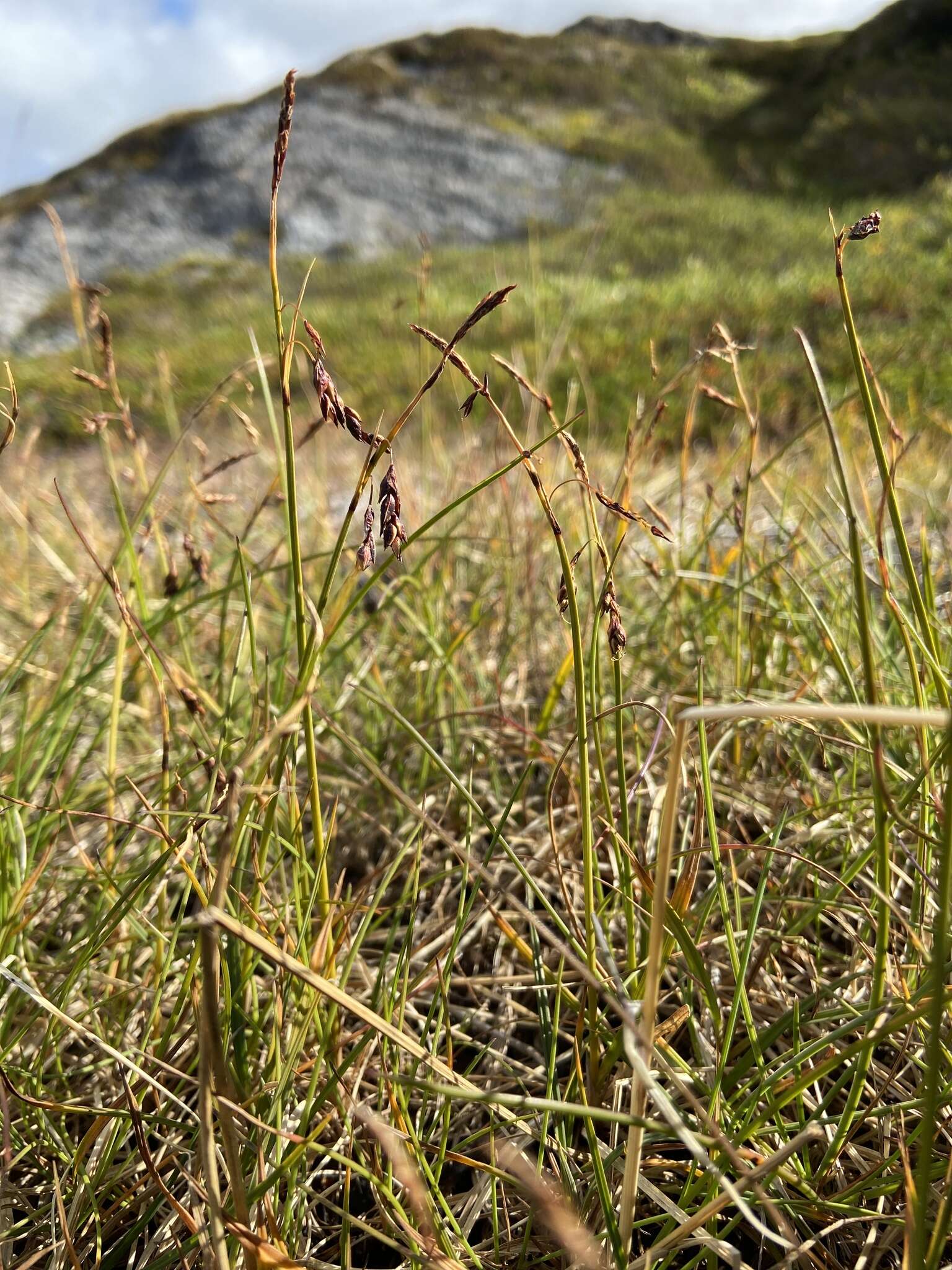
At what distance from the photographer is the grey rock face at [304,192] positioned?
1595 cm

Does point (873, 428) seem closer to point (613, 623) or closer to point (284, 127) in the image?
point (613, 623)

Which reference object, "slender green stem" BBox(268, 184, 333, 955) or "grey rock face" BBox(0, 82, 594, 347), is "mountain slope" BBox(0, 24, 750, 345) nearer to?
"grey rock face" BBox(0, 82, 594, 347)

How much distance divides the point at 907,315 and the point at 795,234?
685cm

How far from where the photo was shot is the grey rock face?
1595cm

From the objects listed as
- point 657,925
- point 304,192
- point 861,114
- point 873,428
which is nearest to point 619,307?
point 873,428

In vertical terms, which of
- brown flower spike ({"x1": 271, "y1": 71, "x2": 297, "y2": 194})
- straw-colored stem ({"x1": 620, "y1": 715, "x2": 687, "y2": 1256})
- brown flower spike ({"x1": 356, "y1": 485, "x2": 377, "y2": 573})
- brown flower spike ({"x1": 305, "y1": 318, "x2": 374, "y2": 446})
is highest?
brown flower spike ({"x1": 271, "y1": 71, "x2": 297, "y2": 194})

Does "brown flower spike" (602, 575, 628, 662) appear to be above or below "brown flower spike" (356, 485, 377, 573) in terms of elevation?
below

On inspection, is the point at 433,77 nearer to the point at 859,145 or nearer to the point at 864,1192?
the point at 859,145

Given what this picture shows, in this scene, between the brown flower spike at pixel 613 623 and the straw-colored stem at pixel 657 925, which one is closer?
the straw-colored stem at pixel 657 925

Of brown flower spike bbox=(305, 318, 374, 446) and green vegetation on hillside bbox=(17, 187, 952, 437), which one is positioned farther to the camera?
green vegetation on hillside bbox=(17, 187, 952, 437)

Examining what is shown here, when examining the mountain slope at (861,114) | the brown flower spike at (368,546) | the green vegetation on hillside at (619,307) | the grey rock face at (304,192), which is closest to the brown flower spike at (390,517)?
the brown flower spike at (368,546)

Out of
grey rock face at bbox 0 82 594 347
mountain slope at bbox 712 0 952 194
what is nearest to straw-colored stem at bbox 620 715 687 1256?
mountain slope at bbox 712 0 952 194

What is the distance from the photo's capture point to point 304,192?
16.5 meters

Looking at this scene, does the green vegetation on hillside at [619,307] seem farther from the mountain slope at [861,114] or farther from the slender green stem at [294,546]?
the mountain slope at [861,114]
